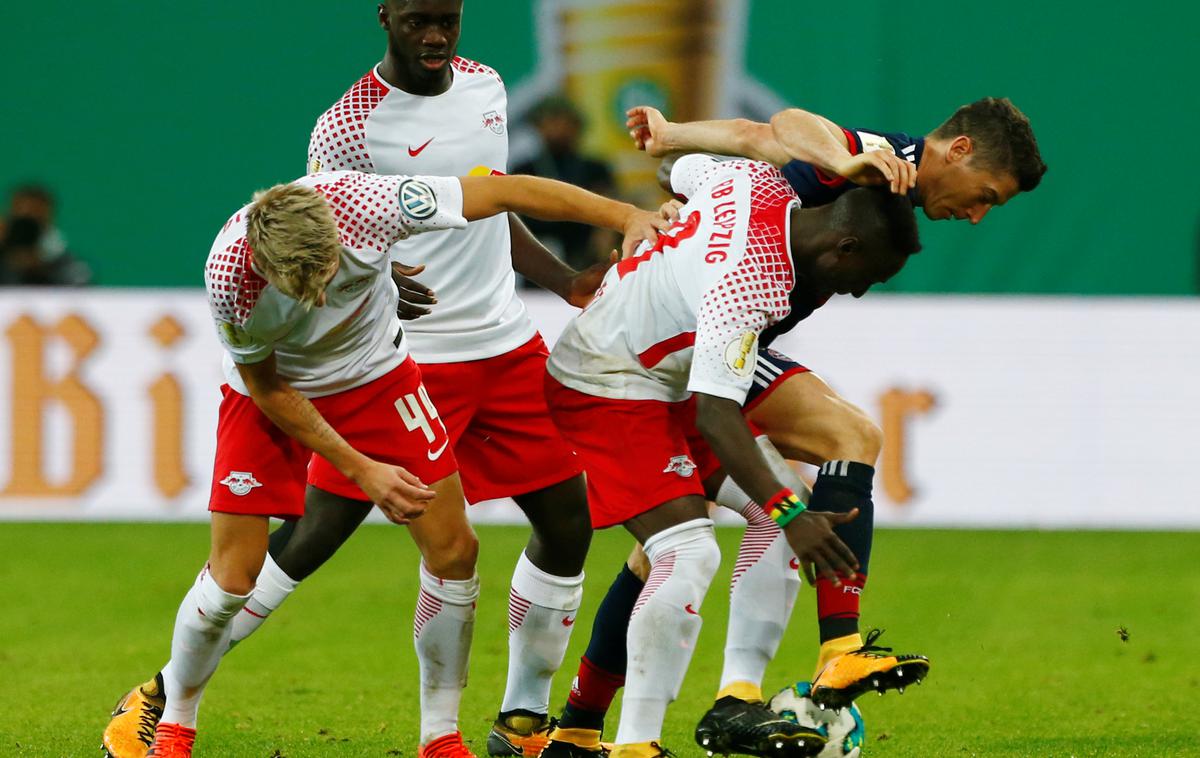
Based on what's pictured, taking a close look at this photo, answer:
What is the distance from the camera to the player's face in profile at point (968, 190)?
5.36m

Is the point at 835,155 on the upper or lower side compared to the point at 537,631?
upper

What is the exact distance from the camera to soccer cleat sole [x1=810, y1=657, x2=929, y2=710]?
4801 mm

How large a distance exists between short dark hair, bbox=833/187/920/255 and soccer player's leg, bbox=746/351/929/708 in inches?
20.3

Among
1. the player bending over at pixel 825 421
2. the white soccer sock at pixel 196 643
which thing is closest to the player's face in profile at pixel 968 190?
the player bending over at pixel 825 421

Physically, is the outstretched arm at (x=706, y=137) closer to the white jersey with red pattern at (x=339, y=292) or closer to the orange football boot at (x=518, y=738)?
the white jersey with red pattern at (x=339, y=292)

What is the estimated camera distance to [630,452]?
5254 mm

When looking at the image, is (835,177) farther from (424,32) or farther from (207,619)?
(207,619)

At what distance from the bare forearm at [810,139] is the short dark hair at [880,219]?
13cm

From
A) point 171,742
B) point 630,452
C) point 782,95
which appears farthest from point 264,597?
A: point 782,95

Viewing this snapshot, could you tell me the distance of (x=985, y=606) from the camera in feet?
29.6

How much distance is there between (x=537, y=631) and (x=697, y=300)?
1.32 m

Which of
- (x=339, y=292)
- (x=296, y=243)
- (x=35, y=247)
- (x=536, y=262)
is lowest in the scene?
(x=35, y=247)

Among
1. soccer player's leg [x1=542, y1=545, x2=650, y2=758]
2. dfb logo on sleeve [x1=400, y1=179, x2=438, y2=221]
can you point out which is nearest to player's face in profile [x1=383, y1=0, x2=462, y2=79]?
dfb logo on sleeve [x1=400, y1=179, x2=438, y2=221]

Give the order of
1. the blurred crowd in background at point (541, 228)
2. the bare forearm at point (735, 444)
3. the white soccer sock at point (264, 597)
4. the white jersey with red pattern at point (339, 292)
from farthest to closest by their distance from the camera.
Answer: the blurred crowd in background at point (541, 228) < the white soccer sock at point (264, 597) < the white jersey with red pattern at point (339, 292) < the bare forearm at point (735, 444)
